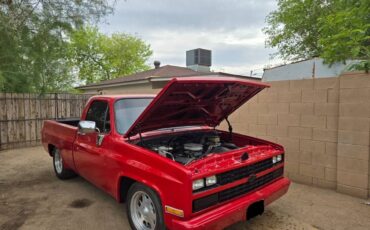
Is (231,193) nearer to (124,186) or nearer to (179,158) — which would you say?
(179,158)

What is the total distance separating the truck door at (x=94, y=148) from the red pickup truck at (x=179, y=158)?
0.05ft

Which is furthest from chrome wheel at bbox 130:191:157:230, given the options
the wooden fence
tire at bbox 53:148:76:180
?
the wooden fence

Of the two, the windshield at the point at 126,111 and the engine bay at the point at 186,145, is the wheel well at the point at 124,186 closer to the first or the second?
the engine bay at the point at 186,145

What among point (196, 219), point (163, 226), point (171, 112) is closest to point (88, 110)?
point (171, 112)

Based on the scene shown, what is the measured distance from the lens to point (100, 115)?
3.98m

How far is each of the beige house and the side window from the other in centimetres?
520

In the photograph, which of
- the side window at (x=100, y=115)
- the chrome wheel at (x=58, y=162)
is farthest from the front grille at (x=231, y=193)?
the chrome wheel at (x=58, y=162)

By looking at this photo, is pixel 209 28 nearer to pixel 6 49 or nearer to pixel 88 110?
pixel 6 49

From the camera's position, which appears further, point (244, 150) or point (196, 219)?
point (244, 150)

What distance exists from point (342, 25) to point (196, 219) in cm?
548

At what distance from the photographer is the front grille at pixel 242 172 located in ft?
8.59

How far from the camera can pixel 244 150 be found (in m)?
3.12

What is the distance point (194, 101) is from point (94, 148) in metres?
1.59

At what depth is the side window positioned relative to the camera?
3.74 meters
